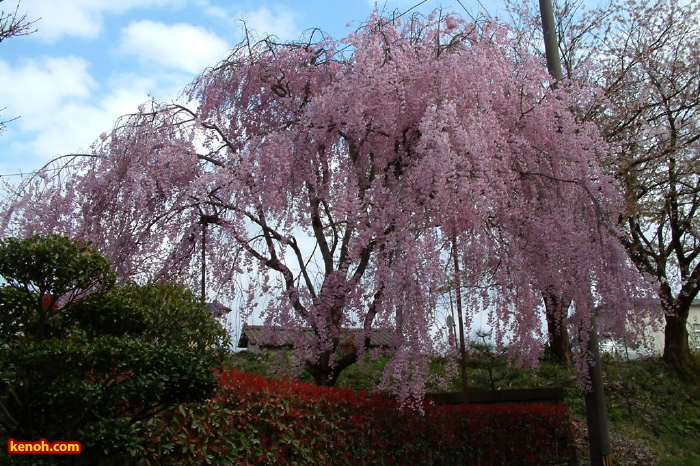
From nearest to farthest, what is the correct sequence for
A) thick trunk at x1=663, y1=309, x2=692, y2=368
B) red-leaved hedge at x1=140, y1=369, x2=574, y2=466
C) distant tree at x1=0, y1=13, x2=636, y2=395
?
red-leaved hedge at x1=140, y1=369, x2=574, y2=466, distant tree at x1=0, y1=13, x2=636, y2=395, thick trunk at x1=663, y1=309, x2=692, y2=368

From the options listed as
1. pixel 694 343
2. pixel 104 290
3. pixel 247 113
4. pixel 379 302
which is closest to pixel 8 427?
pixel 104 290

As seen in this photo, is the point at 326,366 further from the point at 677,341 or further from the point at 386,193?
the point at 677,341

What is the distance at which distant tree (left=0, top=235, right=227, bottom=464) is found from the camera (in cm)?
413

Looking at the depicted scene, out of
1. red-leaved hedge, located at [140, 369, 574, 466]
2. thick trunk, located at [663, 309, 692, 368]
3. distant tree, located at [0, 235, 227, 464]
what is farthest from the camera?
thick trunk, located at [663, 309, 692, 368]

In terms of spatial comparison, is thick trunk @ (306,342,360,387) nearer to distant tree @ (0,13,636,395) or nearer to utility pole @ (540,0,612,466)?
distant tree @ (0,13,636,395)

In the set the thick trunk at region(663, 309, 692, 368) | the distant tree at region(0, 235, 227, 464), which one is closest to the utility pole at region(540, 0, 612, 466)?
the distant tree at region(0, 235, 227, 464)

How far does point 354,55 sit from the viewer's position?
7.57 m

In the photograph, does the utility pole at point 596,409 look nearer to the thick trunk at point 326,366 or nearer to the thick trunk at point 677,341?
the thick trunk at point 326,366

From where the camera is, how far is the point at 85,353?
4.12 m

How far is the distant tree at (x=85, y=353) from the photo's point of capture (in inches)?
163

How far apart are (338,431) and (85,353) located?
3008 millimetres

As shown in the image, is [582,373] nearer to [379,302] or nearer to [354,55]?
[379,302]

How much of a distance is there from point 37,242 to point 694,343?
1744 centimetres

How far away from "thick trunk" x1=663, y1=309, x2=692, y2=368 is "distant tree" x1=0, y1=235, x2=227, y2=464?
12.6 metres
